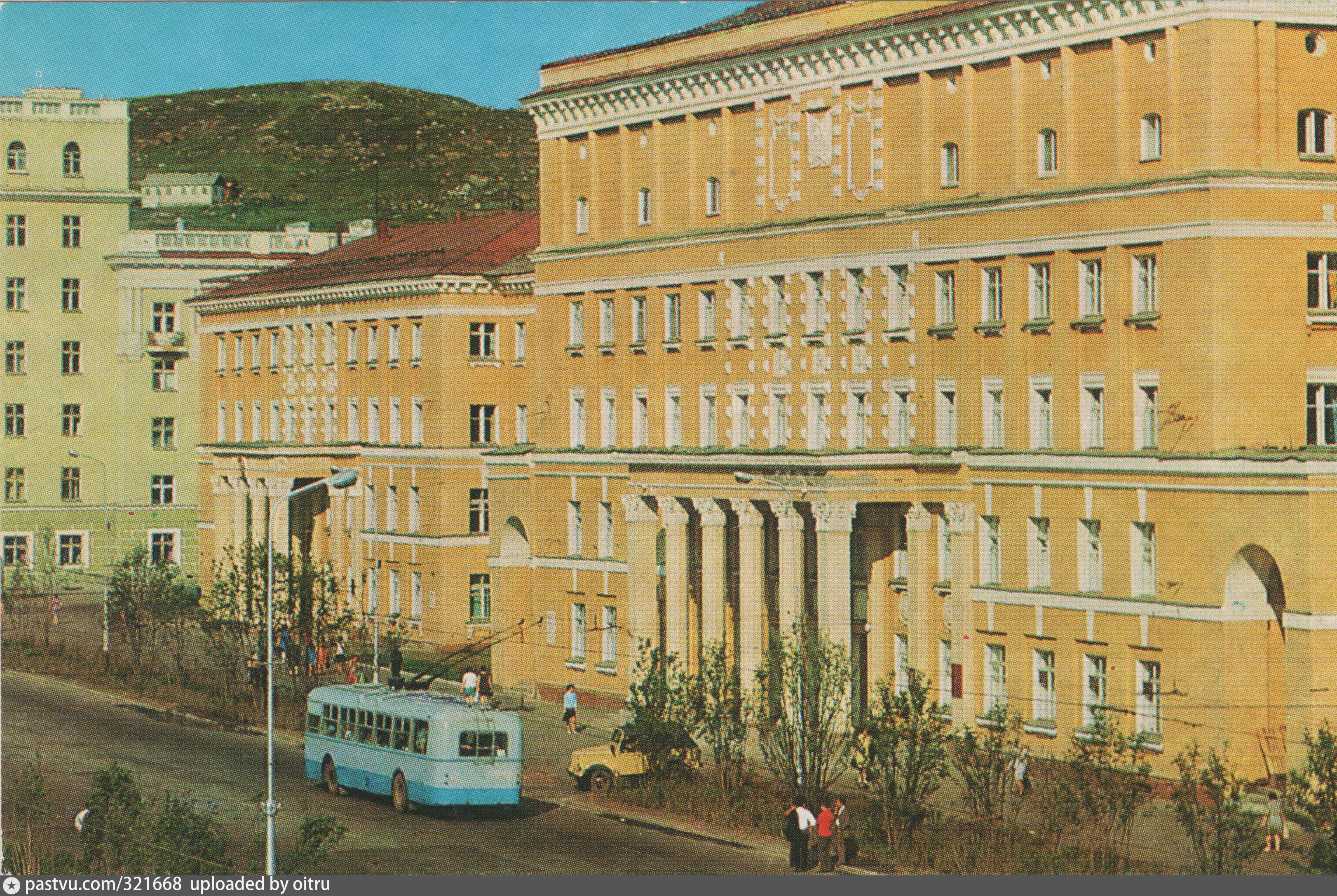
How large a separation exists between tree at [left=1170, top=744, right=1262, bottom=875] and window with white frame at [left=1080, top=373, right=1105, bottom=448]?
11.1m

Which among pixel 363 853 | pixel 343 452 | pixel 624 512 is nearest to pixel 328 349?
pixel 343 452

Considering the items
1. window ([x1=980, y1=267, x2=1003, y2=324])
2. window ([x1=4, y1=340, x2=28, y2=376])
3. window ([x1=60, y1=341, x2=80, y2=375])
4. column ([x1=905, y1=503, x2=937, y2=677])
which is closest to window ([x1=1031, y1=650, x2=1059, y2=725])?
column ([x1=905, y1=503, x2=937, y2=677])

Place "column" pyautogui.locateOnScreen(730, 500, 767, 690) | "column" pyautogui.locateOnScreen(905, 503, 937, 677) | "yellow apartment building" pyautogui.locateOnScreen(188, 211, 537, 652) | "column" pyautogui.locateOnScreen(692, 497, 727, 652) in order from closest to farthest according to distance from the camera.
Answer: "column" pyautogui.locateOnScreen(905, 503, 937, 677)
"column" pyautogui.locateOnScreen(730, 500, 767, 690)
"column" pyautogui.locateOnScreen(692, 497, 727, 652)
"yellow apartment building" pyautogui.locateOnScreen(188, 211, 537, 652)

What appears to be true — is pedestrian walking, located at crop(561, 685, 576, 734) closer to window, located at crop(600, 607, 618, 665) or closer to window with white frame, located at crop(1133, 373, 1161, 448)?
window, located at crop(600, 607, 618, 665)

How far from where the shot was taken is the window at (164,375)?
136250 mm

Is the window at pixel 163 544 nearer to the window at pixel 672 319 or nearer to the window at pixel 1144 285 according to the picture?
the window at pixel 672 319

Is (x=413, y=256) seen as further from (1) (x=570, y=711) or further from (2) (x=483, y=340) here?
(1) (x=570, y=711)

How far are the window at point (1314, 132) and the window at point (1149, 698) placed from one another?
13204 mm

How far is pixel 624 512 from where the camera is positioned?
86125mm

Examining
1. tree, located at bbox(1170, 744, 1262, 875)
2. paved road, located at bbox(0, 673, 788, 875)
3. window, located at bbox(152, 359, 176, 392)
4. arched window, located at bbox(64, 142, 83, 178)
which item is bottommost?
paved road, located at bbox(0, 673, 788, 875)

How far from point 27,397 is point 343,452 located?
2666 cm

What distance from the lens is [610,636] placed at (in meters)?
88.3

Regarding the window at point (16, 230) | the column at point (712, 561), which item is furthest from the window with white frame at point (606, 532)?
the window at point (16, 230)

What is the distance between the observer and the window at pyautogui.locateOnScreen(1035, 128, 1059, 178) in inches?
2785
